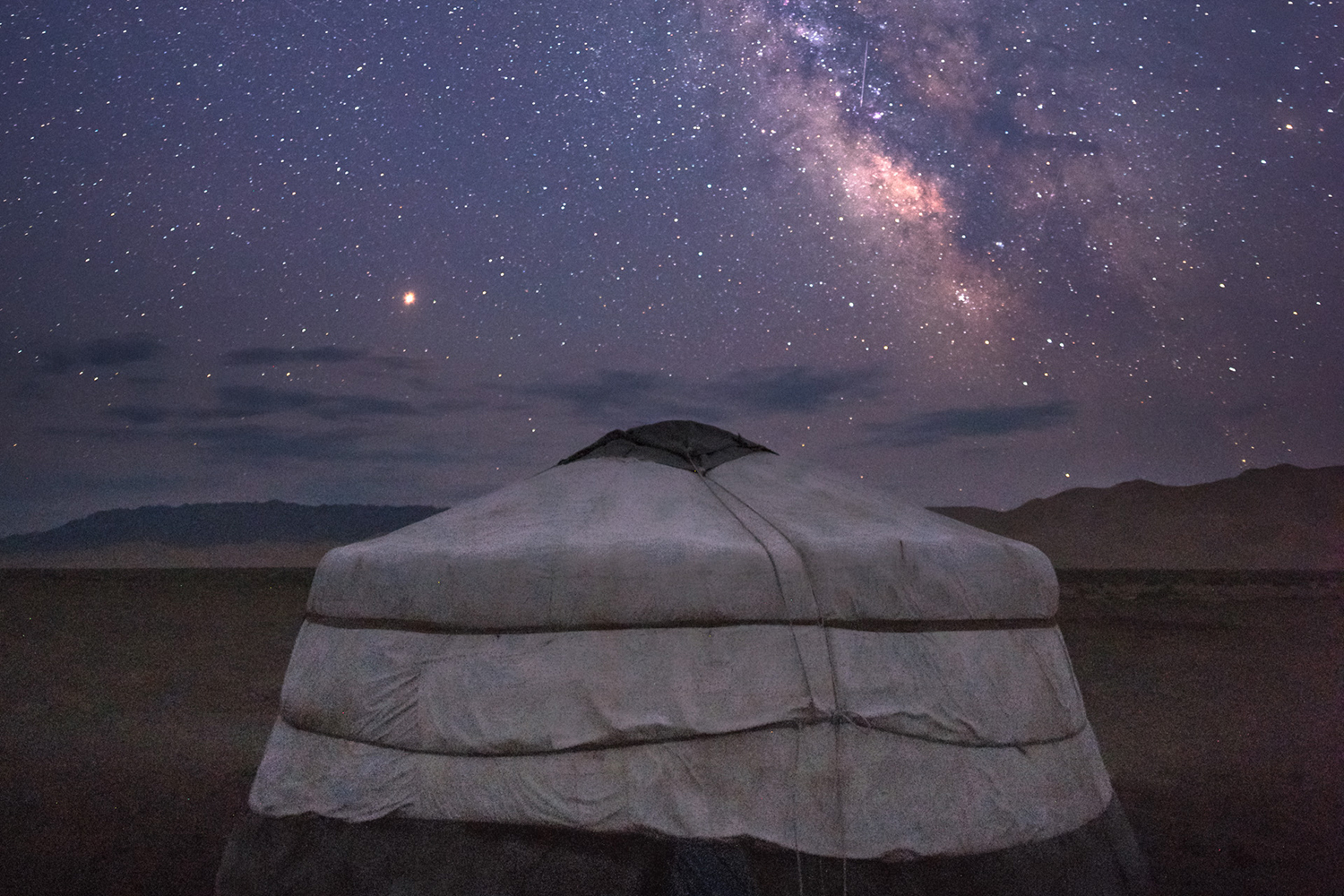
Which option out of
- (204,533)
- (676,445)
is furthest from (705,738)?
(204,533)

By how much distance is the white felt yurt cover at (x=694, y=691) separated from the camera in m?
2.85

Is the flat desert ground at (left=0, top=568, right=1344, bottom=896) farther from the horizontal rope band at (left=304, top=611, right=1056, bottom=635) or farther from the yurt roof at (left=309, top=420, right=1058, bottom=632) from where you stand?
the yurt roof at (left=309, top=420, right=1058, bottom=632)

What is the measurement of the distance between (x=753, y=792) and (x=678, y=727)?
352 mm

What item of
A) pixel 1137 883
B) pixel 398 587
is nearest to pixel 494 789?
pixel 398 587

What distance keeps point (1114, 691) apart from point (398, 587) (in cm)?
835

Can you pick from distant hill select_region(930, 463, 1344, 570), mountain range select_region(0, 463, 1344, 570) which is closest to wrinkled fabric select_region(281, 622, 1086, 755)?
mountain range select_region(0, 463, 1344, 570)

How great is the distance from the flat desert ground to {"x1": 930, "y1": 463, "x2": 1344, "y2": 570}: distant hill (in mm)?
33416

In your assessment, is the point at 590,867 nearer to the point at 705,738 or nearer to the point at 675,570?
the point at 705,738

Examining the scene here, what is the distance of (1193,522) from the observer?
168 feet

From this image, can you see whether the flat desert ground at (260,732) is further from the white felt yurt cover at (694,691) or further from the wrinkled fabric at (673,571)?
the wrinkled fabric at (673,571)

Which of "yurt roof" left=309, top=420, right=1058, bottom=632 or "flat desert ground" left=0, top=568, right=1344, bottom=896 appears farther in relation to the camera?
"flat desert ground" left=0, top=568, right=1344, bottom=896

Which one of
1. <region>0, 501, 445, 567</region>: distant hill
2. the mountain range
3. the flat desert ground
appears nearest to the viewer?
the flat desert ground

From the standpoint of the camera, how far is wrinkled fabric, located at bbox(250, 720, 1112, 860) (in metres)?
2.81

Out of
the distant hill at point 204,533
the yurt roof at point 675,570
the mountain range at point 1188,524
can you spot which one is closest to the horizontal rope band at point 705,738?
the yurt roof at point 675,570
